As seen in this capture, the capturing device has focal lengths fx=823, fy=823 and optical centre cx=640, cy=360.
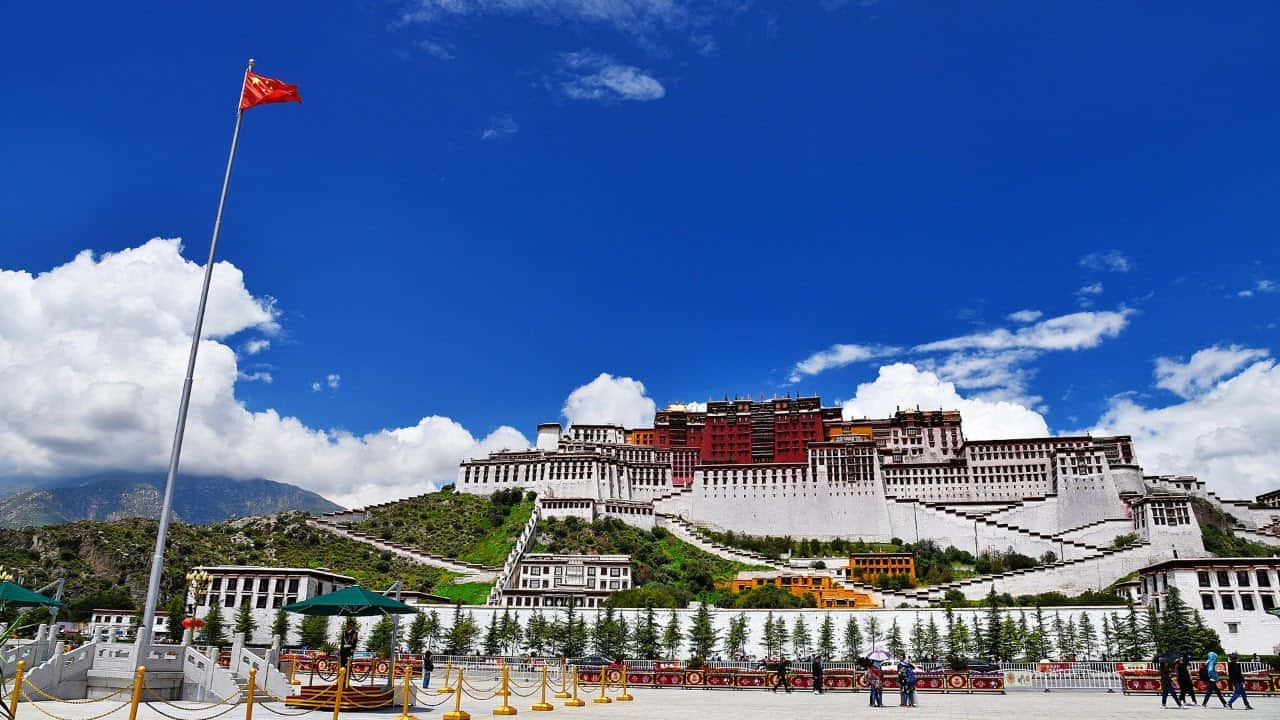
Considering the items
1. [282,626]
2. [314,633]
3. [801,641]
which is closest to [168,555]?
[282,626]

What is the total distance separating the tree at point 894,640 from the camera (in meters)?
55.9

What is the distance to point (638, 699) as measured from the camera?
91.5 ft

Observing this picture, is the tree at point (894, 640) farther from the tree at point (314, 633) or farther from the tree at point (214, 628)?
the tree at point (214, 628)

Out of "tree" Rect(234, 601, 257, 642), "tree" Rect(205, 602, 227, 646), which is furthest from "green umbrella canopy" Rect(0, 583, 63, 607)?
"tree" Rect(234, 601, 257, 642)

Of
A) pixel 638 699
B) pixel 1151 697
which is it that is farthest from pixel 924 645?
pixel 638 699

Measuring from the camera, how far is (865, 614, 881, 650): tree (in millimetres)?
57519

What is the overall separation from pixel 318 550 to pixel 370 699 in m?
71.7

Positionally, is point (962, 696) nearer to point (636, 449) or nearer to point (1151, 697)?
point (1151, 697)

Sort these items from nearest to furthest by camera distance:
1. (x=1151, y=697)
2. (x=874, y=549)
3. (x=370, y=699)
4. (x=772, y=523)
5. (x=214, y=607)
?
1. (x=370, y=699)
2. (x=1151, y=697)
3. (x=214, y=607)
4. (x=874, y=549)
5. (x=772, y=523)

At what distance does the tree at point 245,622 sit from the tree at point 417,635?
11508 millimetres

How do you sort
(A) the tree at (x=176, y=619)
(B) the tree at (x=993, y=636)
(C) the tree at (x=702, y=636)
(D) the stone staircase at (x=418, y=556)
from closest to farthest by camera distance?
(A) the tree at (x=176, y=619)
(B) the tree at (x=993, y=636)
(C) the tree at (x=702, y=636)
(D) the stone staircase at (x=418, y=556)

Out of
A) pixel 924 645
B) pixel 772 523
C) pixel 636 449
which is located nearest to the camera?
pixel 924 645

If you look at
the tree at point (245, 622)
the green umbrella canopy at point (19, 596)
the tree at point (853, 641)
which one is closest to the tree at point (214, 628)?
the tree at point (245, 622)

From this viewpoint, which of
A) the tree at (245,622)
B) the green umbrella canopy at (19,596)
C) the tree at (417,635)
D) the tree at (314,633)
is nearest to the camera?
the green umbrella canopy at (19,596)
